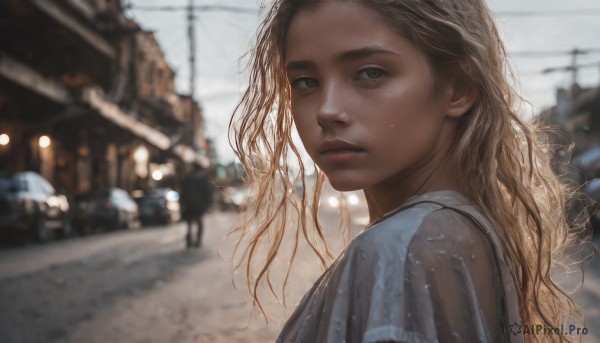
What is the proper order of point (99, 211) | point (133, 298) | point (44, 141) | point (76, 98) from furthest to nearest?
point (44, 141), point (76, 98), point (99, 211), point (133, 298)

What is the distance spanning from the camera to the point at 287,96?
5.43ft

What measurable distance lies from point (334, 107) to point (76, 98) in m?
20.5

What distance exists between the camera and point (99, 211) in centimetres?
1962

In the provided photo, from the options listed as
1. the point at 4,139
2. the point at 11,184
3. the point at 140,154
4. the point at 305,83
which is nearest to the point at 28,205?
the point at 11,184

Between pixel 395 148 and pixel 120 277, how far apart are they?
8.63 metres

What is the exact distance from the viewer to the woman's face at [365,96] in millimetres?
1192

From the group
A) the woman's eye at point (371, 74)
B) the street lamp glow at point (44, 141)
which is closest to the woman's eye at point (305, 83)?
the woman's eye at point (371, 74)

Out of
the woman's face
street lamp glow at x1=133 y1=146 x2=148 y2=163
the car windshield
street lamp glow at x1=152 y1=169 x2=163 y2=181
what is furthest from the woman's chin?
street lamp glow at x1=152 y1=169 x2=163 y2=181

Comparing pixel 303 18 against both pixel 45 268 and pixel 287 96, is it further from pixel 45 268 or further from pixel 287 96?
pixel 45 268

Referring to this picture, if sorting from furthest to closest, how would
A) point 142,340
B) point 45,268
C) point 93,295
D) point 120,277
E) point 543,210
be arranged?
point 45,268 < point 120,277 < point 93,295 < point 142,340 < point 543,210

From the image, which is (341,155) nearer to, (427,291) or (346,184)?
(346,184)

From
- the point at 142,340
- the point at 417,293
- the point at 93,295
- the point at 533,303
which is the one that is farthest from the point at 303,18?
the point at 93,295

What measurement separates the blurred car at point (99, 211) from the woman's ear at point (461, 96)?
18.2m

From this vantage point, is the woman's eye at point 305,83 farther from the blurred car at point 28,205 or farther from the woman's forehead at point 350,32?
the blurred car at point 28,205
